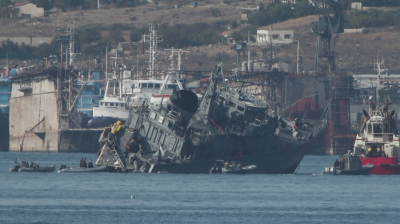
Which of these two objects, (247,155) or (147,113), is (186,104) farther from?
(247,155)

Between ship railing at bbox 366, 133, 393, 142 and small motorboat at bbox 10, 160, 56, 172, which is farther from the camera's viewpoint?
small motorboat at bbox 10, 160, 56, 172

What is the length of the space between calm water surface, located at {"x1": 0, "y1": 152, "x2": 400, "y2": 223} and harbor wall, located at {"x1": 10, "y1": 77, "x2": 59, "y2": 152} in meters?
62.2

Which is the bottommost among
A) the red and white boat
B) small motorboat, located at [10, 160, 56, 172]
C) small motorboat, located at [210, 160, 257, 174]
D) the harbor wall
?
the harbor wall

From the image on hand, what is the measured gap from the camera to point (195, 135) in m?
80.6

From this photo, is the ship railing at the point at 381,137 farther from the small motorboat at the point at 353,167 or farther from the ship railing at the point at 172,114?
the ship railing at the point at 172,114

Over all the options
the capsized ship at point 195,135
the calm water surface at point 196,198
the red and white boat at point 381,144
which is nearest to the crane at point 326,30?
the red and white boat at point 381,144

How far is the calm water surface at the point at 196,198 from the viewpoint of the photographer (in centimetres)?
5731

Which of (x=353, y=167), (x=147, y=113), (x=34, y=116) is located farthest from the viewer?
(x=34, y=116)

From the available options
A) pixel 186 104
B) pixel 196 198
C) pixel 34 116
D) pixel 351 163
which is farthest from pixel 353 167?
pixel 34 116

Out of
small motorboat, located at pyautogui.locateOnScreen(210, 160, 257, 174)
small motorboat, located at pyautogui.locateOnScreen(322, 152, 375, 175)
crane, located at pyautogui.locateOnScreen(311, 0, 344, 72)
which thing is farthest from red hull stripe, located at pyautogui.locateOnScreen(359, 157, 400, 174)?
crane, located at pyautogui.locateOnScreen(311, 0, 344, 72)

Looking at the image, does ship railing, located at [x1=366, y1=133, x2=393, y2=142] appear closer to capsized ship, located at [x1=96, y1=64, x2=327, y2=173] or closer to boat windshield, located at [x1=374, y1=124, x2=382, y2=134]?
boat windshield, located at [x1=374, y1=124, x2=382, y2=134]

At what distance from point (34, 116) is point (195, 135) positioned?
7484cm

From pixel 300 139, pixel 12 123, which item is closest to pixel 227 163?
pixel 300 139

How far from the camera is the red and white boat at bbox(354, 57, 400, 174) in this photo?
8525cm
